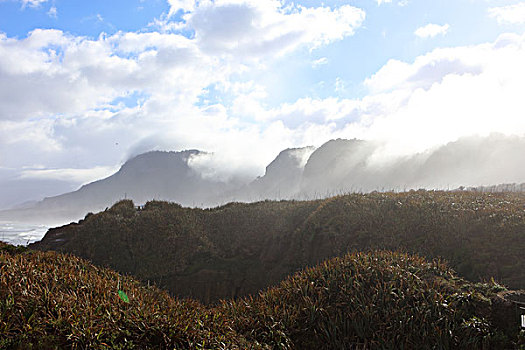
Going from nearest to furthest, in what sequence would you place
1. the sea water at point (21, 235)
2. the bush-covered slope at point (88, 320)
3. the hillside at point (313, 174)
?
the bush-covered slope at point (88, 320) < the sea water at point (21, 235) < the hillside at point (313, 174)

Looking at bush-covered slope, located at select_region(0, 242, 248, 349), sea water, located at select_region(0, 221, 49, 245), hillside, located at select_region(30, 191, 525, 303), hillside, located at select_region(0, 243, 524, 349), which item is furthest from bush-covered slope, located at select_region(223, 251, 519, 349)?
sea water, located at select_region(0, 221, 49, 245)

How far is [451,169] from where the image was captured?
3132 inches

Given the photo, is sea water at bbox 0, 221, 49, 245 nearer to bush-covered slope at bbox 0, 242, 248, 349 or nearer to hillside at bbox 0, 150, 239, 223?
bush-covered slope at bbox 0, 242, 248, 349

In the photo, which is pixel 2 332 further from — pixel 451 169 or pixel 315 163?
pixel 315 163

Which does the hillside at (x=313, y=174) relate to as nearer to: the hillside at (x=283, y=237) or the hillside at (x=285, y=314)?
the hillside at (x=283, y=237)

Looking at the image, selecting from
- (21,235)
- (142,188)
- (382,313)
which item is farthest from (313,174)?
(382,313)

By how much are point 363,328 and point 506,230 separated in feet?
22.7

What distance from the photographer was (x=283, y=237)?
51.9 feet

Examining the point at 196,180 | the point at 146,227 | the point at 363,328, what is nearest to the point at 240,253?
the point at 146,227

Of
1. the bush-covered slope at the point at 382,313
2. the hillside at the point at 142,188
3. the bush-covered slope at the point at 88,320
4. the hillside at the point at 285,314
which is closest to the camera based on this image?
the bush-covered slope at the point at 88,320

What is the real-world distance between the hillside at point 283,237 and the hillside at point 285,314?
221 centimetres

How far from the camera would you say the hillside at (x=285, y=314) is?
536cm

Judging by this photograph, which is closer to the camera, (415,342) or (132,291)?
(415,342)

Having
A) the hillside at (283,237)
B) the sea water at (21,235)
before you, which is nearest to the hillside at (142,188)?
the sea water at (21,235)
